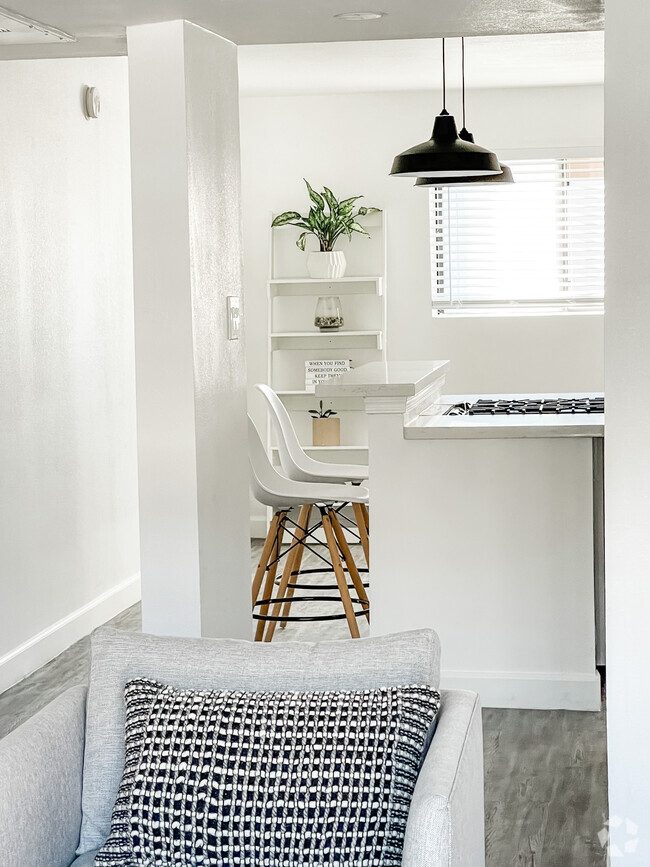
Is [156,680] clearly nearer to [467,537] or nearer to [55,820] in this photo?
[55,820]

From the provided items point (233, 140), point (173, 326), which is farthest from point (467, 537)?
point (233, 140)

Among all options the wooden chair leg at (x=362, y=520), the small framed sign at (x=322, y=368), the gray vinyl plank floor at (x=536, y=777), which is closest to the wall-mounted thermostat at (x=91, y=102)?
the wooden chair leg at (x=362, y=520)

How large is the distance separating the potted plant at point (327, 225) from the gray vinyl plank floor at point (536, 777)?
129 inches

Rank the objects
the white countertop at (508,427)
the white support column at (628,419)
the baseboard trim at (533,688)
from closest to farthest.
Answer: the white support column at (628,419) < the white countertop at (508,427) < the baseboard trim at (533,688)

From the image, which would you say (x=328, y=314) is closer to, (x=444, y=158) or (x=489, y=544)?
(x=444, y=158)

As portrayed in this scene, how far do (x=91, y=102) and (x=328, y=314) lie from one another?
2263mm

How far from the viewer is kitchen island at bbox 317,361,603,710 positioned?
376 centimetres

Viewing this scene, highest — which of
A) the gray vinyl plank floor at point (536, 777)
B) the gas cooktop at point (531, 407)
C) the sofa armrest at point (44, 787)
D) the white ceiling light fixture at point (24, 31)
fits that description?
the white ceiling light fixture at point (24, 31)

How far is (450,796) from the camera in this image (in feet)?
5.19

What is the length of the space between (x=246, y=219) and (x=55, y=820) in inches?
222

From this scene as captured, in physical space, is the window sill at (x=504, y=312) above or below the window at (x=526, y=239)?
below

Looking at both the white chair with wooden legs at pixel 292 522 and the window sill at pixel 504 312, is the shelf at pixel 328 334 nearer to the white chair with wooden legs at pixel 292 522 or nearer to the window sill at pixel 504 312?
the window sill at pixel 504 312

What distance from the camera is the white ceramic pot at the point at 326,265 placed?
6801 millimetres

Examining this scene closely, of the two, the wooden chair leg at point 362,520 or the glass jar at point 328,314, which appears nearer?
the wooden chair leg at point 362,520
